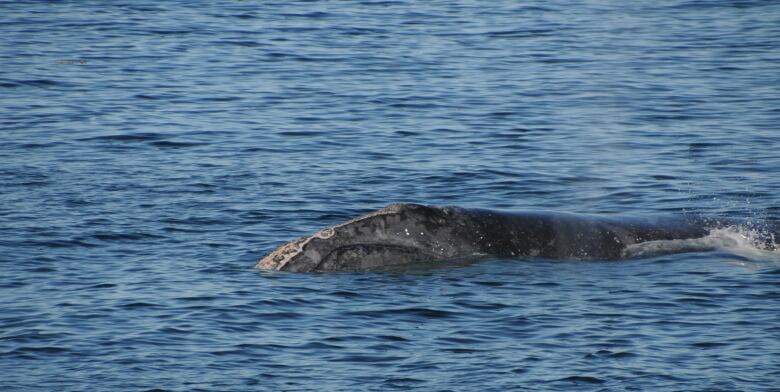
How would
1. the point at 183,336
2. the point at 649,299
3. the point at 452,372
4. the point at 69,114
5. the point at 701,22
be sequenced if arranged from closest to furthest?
1. the point at 452,372
2. the point at 183,336
3. the point at 649,299
4. the point at 69,114
5. the point at 701,22

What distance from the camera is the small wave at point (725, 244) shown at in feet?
59.2

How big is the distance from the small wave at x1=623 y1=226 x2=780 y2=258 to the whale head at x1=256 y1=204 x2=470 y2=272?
2.39m

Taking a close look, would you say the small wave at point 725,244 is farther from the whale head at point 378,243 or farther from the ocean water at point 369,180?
the whale head at point 378,243

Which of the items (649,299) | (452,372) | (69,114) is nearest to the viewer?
(452,372)

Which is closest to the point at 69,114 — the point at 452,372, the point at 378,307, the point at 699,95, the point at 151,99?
the point at 151,99

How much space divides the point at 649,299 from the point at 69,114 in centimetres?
1648

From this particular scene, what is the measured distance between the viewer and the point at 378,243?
1730cm

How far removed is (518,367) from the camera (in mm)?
14039

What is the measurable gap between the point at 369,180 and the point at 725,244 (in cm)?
662

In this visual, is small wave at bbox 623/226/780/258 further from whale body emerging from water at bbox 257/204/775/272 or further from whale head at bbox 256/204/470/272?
whale head at bbox 256/204/470/272

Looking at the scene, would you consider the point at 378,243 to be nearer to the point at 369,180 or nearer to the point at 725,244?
the point at 725,244

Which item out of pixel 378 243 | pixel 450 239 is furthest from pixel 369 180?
pixel 378 243

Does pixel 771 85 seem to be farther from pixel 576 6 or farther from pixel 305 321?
pixel 305 321

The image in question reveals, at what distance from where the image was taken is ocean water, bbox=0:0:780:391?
1452 cm
